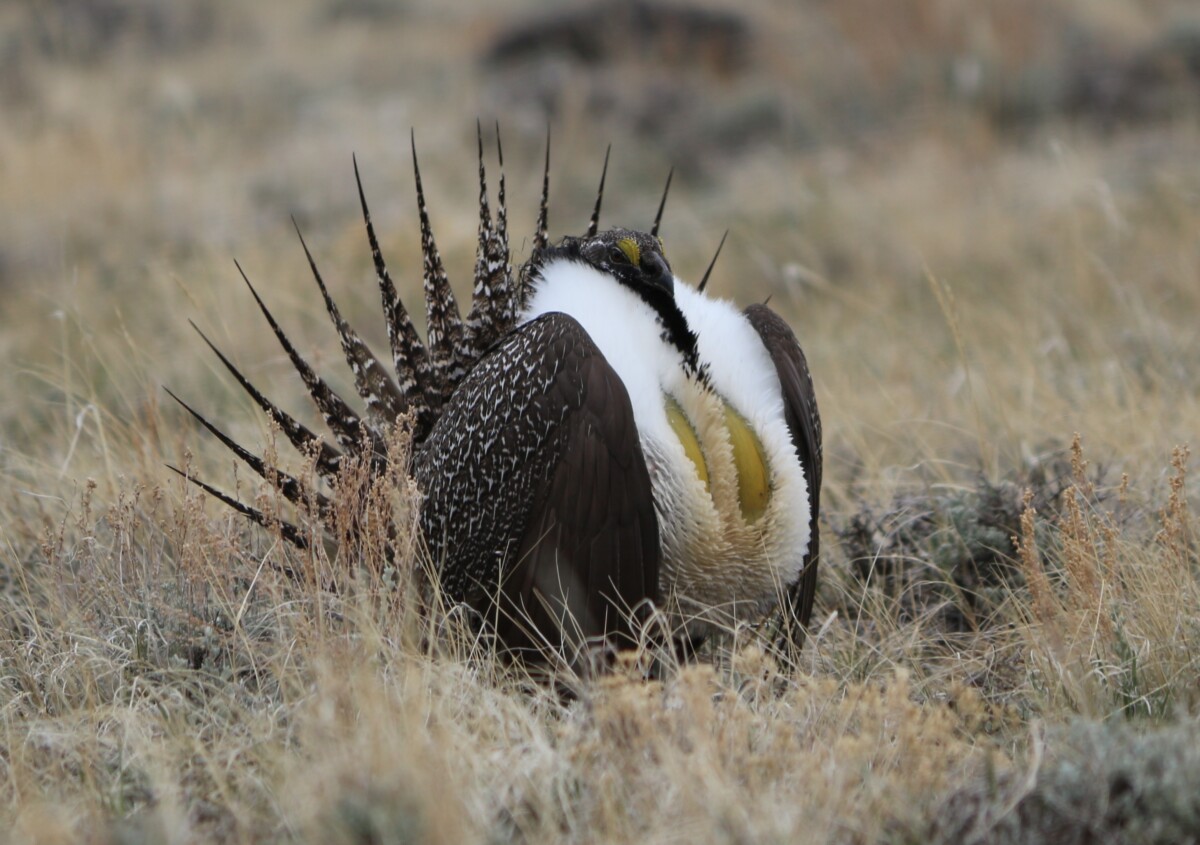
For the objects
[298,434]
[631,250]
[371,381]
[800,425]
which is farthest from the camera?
[371,381]

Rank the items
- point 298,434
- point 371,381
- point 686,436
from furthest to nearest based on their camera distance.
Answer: point 371,381
point 298,434
point 686,436

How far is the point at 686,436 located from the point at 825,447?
5.02ft

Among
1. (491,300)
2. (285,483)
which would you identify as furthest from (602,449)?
(285,483)

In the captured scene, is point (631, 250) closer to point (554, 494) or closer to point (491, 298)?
point (491, 298)

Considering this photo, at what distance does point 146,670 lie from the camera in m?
2.64

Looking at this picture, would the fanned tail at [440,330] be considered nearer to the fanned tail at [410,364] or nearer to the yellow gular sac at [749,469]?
the fanned tail at [410,364]

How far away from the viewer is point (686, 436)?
2.64m

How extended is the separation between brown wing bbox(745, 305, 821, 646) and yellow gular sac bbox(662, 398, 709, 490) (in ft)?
0.93

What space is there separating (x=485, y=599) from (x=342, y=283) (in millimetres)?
3490

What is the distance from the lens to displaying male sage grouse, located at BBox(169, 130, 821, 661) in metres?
2.49

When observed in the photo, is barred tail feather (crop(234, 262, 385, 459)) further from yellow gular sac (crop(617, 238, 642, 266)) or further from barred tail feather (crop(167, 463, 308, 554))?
yellow gular sac (crop(617, 238, 642, 266))

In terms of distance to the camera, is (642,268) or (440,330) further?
(440,330)

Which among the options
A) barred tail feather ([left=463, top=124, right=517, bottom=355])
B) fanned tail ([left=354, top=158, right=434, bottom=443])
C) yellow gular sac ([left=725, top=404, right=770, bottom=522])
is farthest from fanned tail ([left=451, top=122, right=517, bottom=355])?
yellow gular sac ([left=725, top=404, right=770, bottom=522])

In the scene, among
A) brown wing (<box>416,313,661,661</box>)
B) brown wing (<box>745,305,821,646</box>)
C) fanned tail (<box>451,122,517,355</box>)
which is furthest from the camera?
fanned tail (<box>451,122,517,355</box>)
